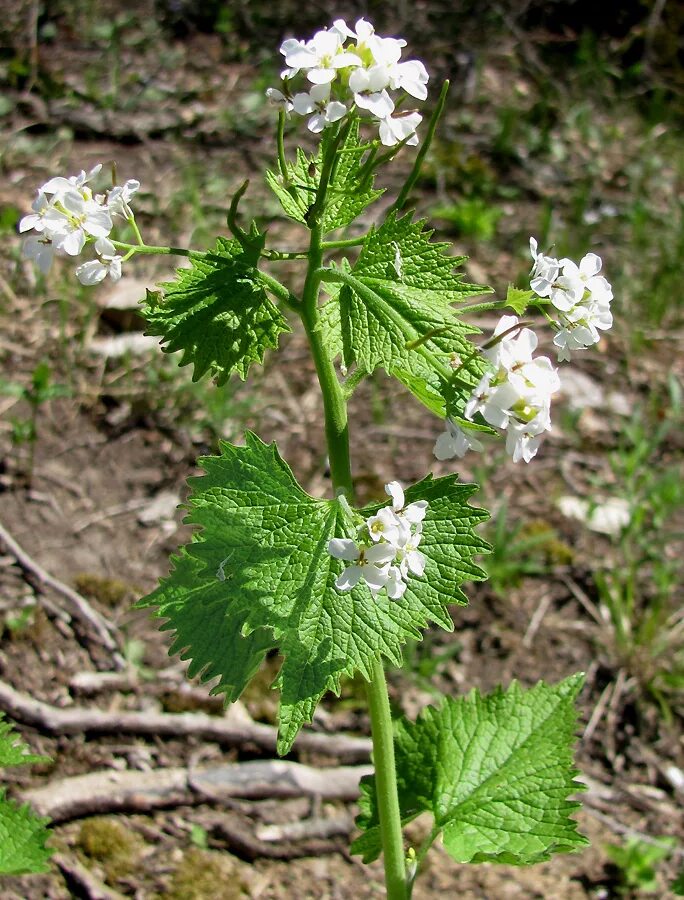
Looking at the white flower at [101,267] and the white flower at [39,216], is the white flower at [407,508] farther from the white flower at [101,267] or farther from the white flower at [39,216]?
the white flower at [39,216]

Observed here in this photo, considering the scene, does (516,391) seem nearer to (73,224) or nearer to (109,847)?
(73,224)

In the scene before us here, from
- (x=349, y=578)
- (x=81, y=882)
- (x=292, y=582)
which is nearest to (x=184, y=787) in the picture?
(x=81, y=882)

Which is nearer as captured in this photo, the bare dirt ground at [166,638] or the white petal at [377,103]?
the white petal at [377,103]

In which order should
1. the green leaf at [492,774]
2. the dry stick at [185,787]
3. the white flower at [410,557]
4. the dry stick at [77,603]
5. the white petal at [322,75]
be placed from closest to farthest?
Answer: the white petal at [322,75] → the white flower at [410,557] → the green leaf at [492,774] → the dry stick at [185,787] → the dry stick at [77,603]

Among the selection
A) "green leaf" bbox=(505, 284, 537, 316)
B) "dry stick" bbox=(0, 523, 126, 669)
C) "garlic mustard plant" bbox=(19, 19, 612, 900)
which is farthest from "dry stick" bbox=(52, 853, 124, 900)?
"green leaf" bbox=(505, 284, 537, 316)

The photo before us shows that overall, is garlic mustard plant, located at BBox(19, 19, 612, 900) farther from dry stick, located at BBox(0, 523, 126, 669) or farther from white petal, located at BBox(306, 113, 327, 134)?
dry stick, located at BBox(0, 523, 126, 669)

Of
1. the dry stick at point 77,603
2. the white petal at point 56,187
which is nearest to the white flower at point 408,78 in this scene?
the white petal at point 56,187
